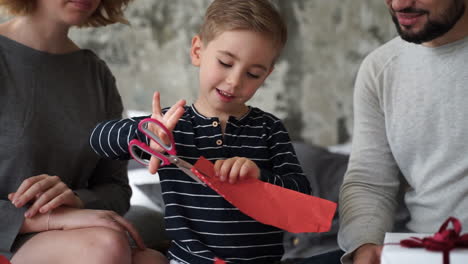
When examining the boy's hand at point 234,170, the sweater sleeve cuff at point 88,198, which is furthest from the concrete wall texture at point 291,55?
the boy's hand at point 234,170

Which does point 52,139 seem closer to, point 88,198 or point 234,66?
point 88,198

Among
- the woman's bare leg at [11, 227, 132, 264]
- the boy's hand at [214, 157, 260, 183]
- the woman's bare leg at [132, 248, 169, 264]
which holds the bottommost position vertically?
the woman's bare leg at [132, 248, 169, 264]

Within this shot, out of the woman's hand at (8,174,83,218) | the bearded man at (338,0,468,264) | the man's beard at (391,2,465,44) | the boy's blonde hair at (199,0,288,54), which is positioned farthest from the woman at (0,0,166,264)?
the man's beard at (391,2,465,44)

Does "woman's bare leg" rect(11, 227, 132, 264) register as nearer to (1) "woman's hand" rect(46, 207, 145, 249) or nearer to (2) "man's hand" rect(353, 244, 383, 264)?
(1) "woman's hand" rect(46, 207, 145, 249)

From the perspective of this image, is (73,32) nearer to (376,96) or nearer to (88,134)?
(88,134)

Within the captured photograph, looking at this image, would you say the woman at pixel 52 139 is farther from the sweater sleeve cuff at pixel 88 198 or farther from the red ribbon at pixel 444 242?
the red ribbon at pixel 444 242

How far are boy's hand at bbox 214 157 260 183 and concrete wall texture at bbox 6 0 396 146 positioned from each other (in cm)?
141

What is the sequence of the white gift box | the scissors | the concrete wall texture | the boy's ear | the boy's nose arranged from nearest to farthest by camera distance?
the white gift box → the scissors → the boy's nose → the boy's ear → the concrete wall texture

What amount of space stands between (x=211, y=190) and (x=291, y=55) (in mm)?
1357

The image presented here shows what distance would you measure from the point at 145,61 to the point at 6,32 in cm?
117

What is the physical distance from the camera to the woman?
47.2 inches

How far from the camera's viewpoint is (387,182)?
1419 mm

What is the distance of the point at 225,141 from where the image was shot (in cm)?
123

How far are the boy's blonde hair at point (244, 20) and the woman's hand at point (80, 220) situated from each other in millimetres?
426
